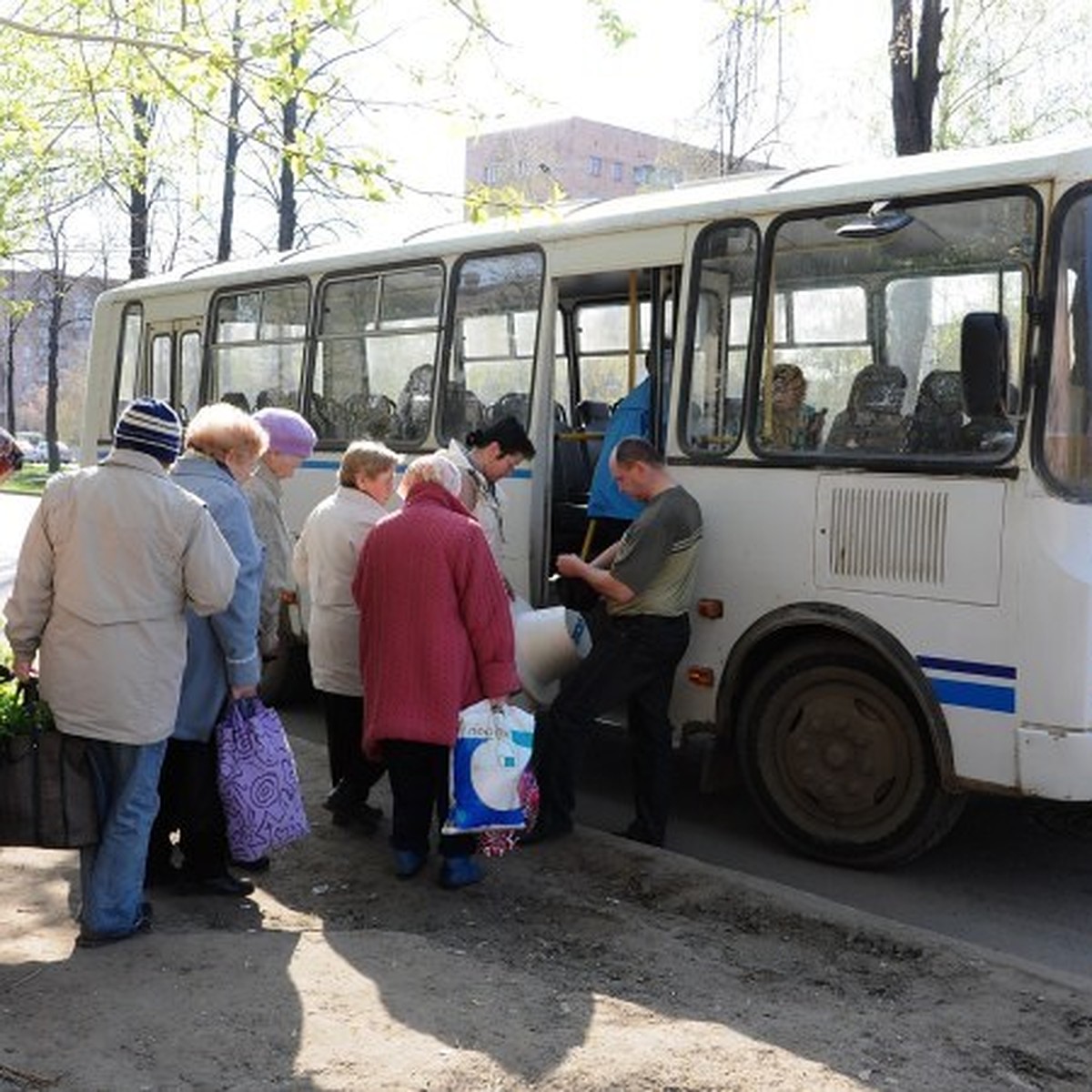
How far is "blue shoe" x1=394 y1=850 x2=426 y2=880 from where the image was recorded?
571 cm

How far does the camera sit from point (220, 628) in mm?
5117

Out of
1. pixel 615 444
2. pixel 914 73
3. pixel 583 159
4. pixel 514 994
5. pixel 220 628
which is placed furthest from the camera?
pixel 583 159

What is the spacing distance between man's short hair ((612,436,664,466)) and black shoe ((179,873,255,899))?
94.5 inches

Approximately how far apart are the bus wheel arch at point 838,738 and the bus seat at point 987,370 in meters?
0.97

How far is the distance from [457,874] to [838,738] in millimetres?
1796

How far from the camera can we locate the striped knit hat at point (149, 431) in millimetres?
4641

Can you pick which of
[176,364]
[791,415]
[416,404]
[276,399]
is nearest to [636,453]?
[791,415]

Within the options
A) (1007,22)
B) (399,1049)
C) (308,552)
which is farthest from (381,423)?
(1007,22)

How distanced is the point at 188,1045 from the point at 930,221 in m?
4.21

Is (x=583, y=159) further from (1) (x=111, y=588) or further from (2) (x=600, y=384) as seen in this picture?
(1) (x=111, y=588)

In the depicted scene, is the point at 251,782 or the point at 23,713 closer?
the point at 23,713

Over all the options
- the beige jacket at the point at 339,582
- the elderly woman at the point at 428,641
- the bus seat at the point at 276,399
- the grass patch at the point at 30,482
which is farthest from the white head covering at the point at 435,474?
the grass patch at the point at 30,482

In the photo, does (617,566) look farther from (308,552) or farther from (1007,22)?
(1007,22)

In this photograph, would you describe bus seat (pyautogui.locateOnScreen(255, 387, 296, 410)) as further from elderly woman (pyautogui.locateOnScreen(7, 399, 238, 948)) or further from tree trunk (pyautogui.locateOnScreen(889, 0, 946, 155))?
tree trunk (pyautogui.locateOnScreen(889, 0, 946, 155))
